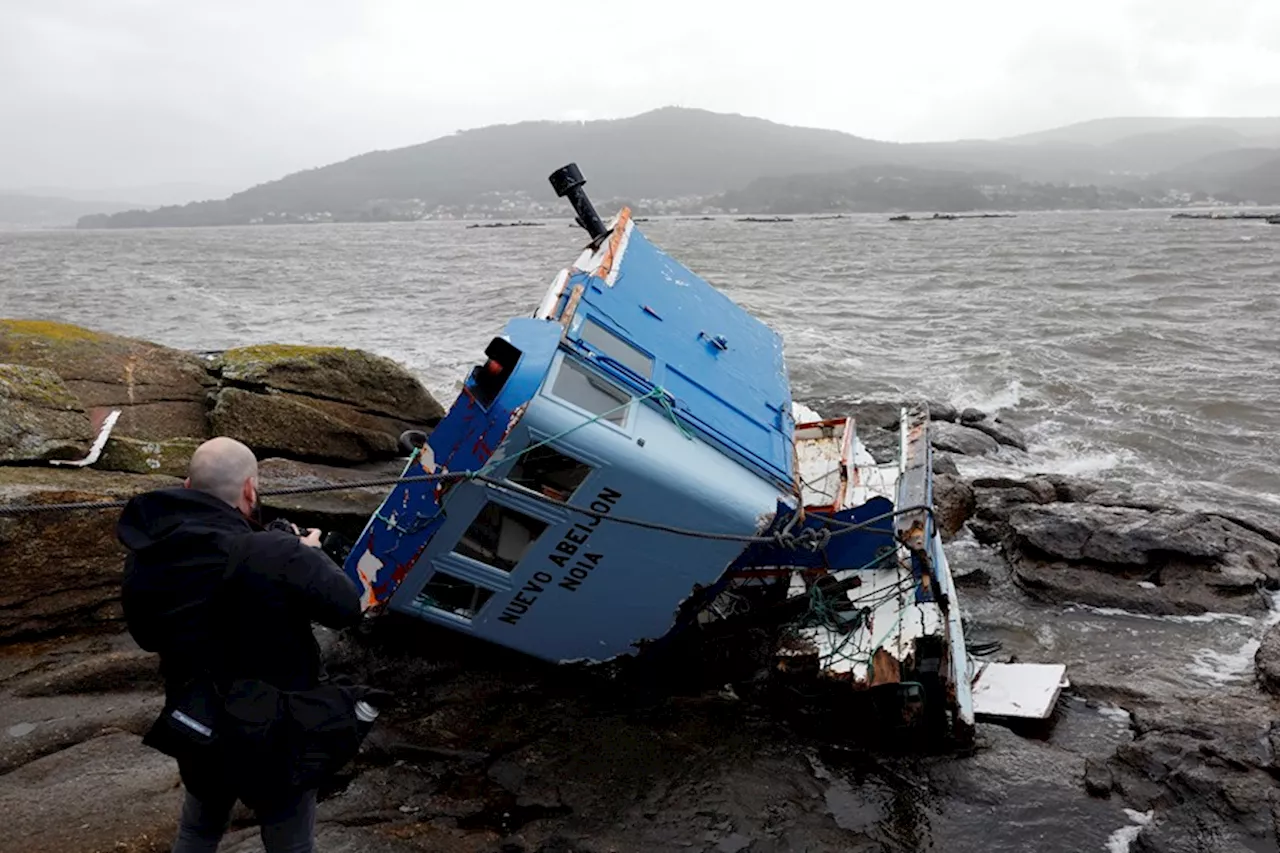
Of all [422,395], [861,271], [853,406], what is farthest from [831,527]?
[861,271]

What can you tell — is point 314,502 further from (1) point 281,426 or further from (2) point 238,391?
→ (2) point 238,391

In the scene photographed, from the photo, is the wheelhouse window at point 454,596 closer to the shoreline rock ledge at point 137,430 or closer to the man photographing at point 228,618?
the shoreline rock ledge at point 137,430

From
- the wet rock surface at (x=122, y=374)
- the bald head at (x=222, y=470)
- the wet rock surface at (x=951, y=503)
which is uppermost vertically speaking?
the bald head at (x=222, y=470)

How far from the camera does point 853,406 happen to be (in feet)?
45.8

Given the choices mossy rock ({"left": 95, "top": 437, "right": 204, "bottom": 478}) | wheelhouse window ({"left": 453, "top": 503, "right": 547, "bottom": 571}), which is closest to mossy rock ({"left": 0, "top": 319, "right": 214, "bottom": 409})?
mossy rock ({"left": 95, "top": 437, "right": 204, "bottom": 478})

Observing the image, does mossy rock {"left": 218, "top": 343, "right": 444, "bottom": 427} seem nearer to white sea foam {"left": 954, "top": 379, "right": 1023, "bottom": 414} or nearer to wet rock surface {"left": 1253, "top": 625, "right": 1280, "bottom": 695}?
wet rock surface {"left": 1253, "top": 625, "right": 1280, "bottom": 695}

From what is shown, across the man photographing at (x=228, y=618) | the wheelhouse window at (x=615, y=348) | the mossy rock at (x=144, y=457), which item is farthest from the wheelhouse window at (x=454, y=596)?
the mossy rock at (x=144, y=457)

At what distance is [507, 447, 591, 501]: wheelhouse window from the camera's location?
5371mm

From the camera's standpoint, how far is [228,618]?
2.98m

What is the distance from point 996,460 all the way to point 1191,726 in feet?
22.7

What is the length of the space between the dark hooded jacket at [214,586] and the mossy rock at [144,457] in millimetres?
5068

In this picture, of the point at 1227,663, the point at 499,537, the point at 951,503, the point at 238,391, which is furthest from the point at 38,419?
the point at 1227,663

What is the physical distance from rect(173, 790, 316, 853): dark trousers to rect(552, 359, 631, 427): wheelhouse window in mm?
2697

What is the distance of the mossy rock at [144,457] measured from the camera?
7.43 m
